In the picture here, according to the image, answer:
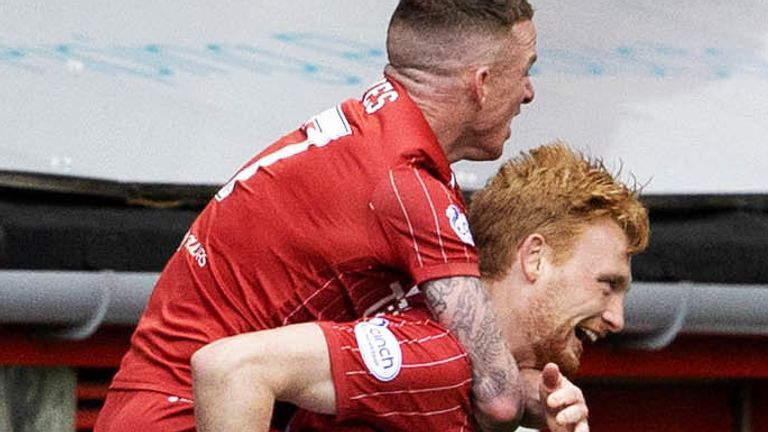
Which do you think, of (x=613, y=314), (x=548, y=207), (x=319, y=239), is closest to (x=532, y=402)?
(x=613, y=314)

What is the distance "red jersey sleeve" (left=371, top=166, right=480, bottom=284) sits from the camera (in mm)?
4133

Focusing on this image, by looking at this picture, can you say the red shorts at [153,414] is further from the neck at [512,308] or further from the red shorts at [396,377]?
the neck at [512,308]

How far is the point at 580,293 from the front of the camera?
4328mm

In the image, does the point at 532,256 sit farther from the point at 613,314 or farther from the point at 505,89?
the point at 505,89

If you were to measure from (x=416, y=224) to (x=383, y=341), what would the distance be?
206mm

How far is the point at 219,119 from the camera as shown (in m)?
6.30

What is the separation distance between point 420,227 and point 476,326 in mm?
191

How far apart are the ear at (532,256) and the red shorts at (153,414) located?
62cm

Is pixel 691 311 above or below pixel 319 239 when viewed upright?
below

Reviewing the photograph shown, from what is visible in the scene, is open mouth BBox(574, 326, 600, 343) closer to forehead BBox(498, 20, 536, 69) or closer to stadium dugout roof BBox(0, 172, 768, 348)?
forehead BBox(498, 20, 536, 69)

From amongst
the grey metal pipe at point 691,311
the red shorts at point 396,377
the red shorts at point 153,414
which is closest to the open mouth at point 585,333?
the red shorts at point 396,377

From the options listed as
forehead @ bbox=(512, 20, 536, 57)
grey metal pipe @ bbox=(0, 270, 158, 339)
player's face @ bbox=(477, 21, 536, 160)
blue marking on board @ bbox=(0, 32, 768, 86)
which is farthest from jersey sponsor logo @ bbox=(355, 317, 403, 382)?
blue marking on board @ bbox=(0, 32, 768, 86)

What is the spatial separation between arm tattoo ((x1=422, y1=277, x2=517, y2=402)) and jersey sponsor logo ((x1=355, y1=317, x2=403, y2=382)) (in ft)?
0.39

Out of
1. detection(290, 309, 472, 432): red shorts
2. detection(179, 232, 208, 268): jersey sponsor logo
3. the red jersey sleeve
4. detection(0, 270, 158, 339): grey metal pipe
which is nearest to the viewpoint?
detection(290, 309, 472, 432): red shorts
